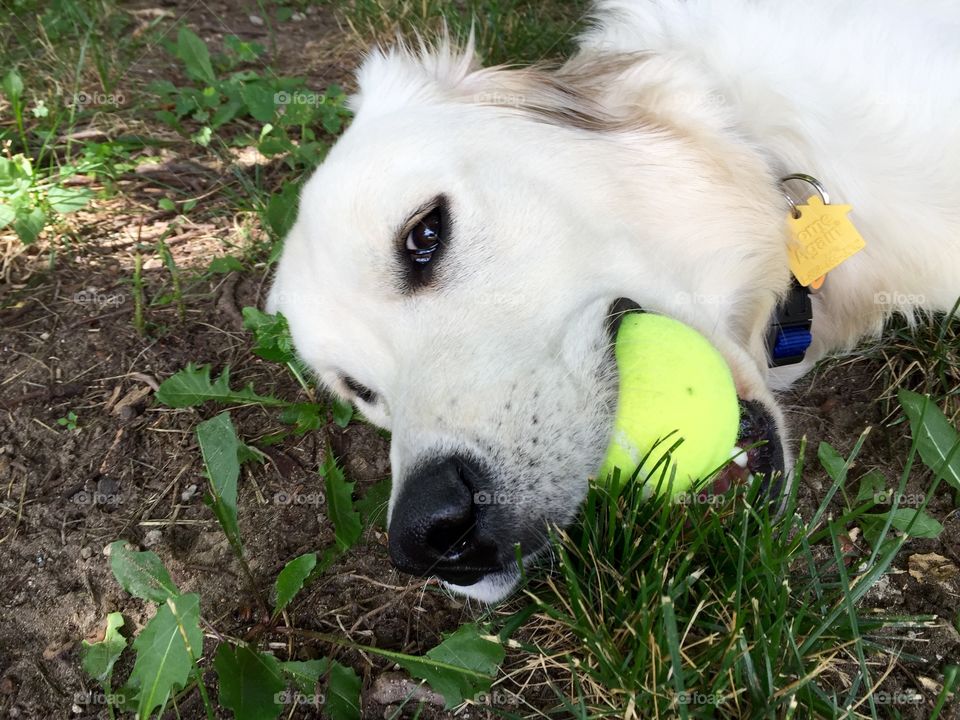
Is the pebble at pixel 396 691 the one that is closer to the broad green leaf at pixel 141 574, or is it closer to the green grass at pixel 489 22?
the broad green leaf at pixel 141 574

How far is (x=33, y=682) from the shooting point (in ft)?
6.91

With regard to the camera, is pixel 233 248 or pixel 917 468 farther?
pixel 233 248

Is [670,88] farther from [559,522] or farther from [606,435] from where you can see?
[559,522]

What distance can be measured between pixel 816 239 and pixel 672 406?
875 mm

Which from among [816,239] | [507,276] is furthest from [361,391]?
[816,239]

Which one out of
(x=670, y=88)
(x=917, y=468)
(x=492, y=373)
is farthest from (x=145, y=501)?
(x=917, y=468)

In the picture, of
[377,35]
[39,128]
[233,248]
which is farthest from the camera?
[377,35]

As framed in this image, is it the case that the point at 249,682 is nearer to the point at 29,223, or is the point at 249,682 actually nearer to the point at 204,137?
the point at 29,223

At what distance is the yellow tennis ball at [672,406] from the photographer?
172 cm

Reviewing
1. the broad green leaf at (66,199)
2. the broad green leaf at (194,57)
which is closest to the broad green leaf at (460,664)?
the broad green leaf at (66,199)

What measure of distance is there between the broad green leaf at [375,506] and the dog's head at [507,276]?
0.25 m

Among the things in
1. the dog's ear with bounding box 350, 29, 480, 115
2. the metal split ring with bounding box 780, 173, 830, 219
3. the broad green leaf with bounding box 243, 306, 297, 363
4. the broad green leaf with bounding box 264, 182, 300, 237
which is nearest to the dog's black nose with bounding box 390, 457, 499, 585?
the broad green leaf with bounding box 243, 306, 297, 363

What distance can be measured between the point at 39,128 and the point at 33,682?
3121mm

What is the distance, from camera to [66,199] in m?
3.62
